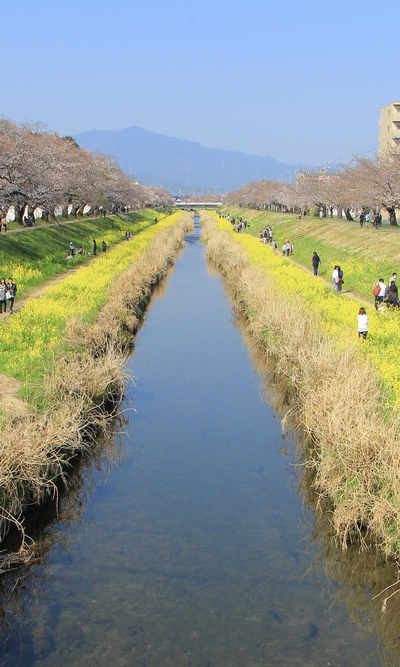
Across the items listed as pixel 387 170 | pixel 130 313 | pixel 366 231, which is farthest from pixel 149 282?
pixel 387 170

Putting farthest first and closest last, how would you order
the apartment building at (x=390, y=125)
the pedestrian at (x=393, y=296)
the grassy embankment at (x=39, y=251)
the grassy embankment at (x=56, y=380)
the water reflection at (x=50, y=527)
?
the apartment building at (x=390, y=125) → the grassy embankment at (x=39, y=251) → the pedestrian at (x=393, y=296) → the grassy embankment at (x=56, y=380) → the water reflection at (x=50, y=527)

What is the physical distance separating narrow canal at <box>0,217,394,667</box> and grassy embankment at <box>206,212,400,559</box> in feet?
3.27

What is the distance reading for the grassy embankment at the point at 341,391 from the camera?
12.2m

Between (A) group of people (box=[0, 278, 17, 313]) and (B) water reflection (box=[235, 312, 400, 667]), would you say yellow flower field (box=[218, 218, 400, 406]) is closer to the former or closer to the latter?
(B) water reflection (box=[235, 312, 400, 667])

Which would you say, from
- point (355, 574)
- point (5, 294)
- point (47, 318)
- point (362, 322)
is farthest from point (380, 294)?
point (355, 574)

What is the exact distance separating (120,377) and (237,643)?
1037 cm

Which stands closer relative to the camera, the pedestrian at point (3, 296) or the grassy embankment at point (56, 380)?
the grassy embankment at point (56, 380)

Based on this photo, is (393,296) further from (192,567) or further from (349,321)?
(192,567)

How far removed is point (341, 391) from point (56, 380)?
23.5ft

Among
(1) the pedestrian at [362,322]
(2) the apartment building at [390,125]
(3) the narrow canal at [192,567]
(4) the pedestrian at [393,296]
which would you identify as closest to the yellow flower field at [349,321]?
(1) the pedestrian at [362,322]

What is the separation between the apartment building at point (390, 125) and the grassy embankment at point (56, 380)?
86.7 m

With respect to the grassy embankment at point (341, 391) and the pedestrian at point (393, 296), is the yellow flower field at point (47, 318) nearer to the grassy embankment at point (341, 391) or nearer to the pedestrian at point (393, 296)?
the grassy embankment at point (341, 391)

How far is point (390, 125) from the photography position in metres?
110

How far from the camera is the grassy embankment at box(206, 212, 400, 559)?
1220 centimetres
